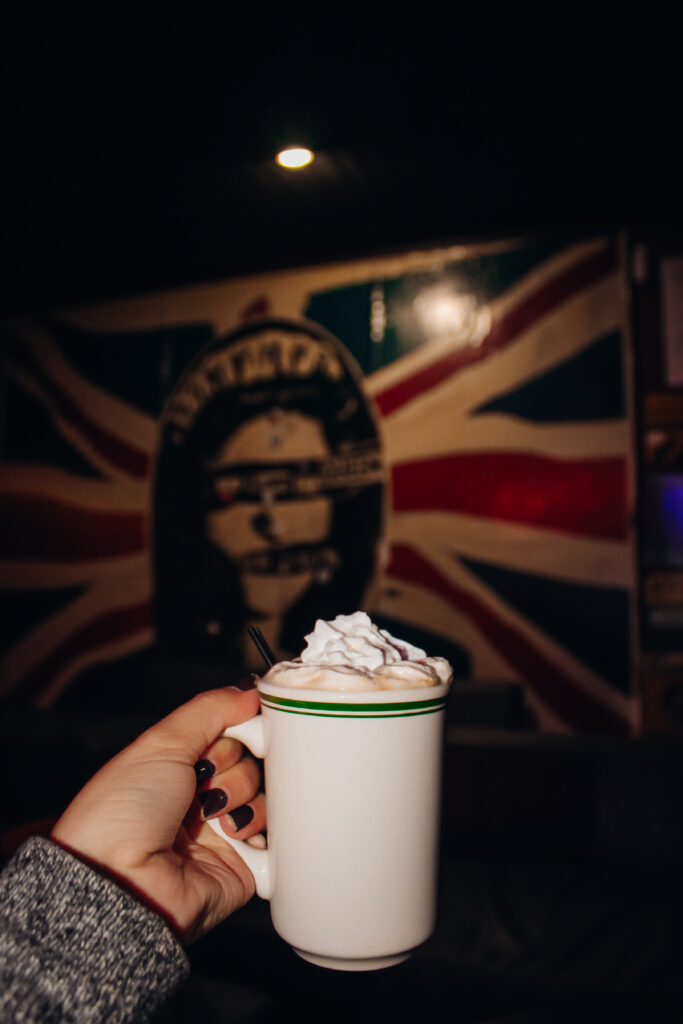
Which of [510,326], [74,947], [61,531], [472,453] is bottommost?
[74,947]

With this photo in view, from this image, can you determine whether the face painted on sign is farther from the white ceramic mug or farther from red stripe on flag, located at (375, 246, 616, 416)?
the white ceramic mug

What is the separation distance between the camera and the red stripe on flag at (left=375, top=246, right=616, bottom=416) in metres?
3.00

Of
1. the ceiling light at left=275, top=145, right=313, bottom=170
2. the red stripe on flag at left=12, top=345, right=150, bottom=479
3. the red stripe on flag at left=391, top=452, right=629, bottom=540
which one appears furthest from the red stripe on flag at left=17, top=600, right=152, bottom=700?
the ceiling light at left=275, top=145, right=313, bottom=170

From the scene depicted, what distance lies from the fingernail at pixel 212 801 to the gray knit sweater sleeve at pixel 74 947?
16cm

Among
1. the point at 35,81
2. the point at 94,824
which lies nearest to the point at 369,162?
the point at 35,81

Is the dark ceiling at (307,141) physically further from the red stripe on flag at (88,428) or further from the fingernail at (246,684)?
the fingernail at (246,684)

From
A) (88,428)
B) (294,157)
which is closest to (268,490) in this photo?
(88,428)

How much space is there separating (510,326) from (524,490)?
Result: 77 cm

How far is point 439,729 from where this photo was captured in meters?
0.68

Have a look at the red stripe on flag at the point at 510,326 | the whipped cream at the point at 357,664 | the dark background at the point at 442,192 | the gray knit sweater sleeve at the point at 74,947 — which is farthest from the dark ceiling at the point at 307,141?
the gray knit sweater sleeve at the point at 74,947

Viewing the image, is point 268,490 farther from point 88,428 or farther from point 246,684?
point 246,684

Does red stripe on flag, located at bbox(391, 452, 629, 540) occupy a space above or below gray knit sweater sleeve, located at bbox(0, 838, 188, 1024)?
above

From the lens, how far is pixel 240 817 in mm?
821

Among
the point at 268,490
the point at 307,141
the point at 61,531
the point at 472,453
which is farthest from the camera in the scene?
→ the point at 61,531
